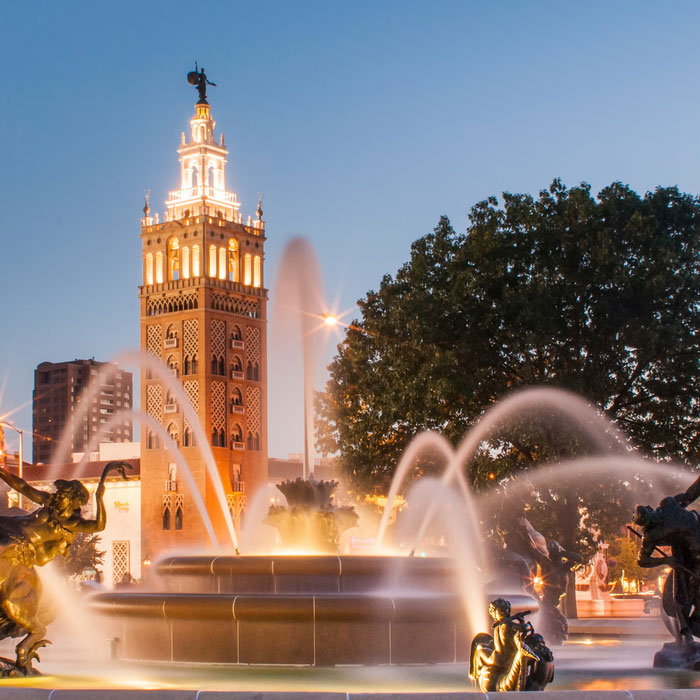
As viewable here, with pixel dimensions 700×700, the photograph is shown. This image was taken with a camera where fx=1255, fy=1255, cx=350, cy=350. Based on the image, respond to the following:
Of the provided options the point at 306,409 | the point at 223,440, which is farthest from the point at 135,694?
the point at 223,440

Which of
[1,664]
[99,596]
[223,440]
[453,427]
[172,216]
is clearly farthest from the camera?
[172,216]

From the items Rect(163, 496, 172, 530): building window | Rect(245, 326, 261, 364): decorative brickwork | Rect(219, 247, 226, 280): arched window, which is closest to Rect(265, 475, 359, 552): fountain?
Rect(163, 496, 172, 530): building window

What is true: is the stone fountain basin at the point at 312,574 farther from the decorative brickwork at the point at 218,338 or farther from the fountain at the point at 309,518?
the decorative brickwork at the point at 218,338

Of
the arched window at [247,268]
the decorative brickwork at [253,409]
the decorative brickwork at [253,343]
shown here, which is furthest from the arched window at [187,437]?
the arched window at [247,268]

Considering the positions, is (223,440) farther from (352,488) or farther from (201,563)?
(201,563)

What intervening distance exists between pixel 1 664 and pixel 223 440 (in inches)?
2740

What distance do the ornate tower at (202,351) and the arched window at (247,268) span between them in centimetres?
7

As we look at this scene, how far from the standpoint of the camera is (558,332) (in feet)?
98.5

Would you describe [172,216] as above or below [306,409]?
above

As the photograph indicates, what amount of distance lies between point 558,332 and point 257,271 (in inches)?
2230

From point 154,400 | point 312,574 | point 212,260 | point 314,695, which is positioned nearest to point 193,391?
point 154,400

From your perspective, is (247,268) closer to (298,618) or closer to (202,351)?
(202,351)

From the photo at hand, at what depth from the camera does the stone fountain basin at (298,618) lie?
12227 millimetres

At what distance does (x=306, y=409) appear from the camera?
71.6ft
